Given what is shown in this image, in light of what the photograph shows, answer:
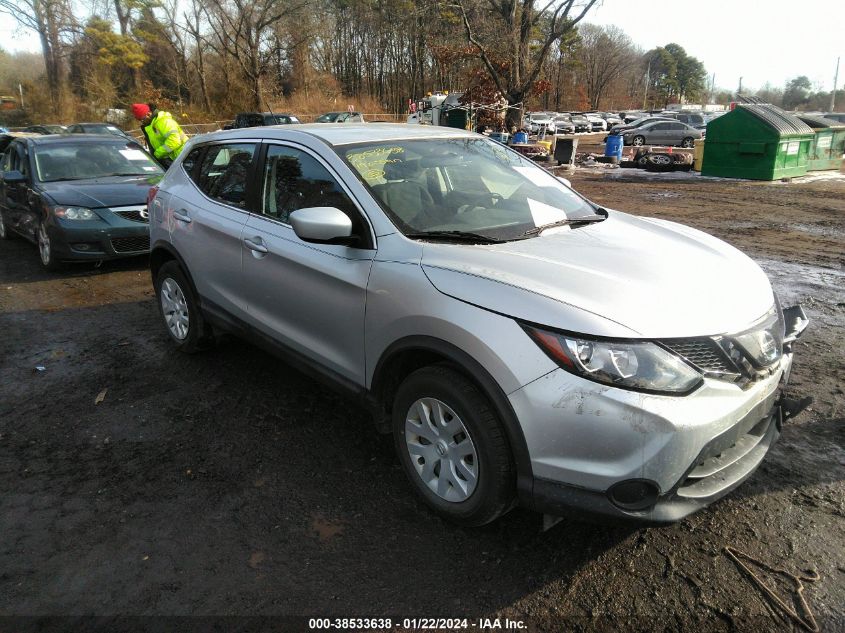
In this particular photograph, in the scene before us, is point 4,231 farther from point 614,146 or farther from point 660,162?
point 614,146

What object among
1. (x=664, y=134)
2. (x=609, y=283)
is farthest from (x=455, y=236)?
(x=664, y=134)

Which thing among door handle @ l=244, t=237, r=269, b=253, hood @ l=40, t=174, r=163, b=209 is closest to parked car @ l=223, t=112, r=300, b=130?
hood @ l=40, t=174, r=163, b=209

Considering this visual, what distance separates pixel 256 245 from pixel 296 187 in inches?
17.1

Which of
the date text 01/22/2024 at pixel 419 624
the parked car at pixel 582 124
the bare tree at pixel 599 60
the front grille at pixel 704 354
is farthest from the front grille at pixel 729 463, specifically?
the bare tree at pixel 599 60

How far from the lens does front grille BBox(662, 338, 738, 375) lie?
2279 mm

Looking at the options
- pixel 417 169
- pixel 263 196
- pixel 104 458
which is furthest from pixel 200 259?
pixel 417 169

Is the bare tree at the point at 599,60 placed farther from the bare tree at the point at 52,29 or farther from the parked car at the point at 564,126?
the bare tree at the point at 52,29

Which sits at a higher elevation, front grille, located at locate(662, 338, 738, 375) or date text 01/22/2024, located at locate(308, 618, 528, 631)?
front grille, located at locate(662, 338, 738, 375)

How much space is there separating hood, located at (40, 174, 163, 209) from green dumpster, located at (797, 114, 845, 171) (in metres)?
17.7

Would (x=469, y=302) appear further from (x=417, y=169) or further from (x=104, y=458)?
(x=104, y=458)

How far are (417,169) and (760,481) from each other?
2.42 m

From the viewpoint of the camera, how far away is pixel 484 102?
107ft

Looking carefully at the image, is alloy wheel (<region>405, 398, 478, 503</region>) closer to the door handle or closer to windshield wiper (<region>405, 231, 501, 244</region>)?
windshield wiper (<region>405, 231, 501, 244</region>)

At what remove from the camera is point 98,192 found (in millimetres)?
7516
